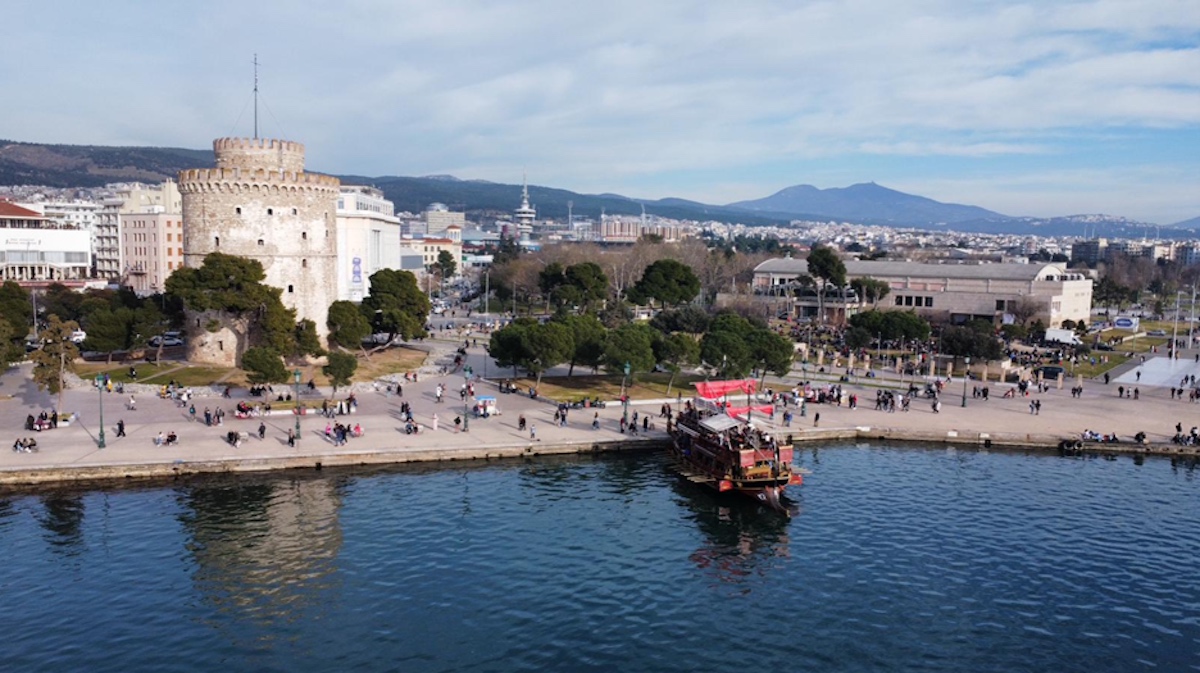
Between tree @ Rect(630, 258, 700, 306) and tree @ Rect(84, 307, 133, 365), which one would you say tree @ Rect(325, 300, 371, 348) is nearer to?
tree @ Rect(84, 307, 133, 365)

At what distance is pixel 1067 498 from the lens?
133ft

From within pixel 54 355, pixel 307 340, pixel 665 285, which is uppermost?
pixel 665 285

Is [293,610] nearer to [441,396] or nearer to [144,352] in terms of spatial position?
[441,396]

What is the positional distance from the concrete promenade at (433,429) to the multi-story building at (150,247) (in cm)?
6835

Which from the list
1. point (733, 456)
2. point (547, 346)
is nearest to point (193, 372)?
point (547, 346)

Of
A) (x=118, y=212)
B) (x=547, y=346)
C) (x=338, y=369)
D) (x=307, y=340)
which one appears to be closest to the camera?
(x=338, y=369)

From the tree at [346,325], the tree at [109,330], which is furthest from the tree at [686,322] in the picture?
the tree at [109,330]

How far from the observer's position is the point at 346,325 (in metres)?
64.0

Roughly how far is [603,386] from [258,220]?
27118 mm

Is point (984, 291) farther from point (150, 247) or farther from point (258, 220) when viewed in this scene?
point (150, 247)

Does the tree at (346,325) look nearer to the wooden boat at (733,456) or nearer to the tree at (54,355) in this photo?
the tree at (54,355)

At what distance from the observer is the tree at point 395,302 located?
68.6m

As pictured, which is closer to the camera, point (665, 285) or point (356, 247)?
point (665, 285)

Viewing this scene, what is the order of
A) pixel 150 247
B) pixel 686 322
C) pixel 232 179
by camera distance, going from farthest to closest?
pixel 150 247 < pixel 686 322 < pixel 232 179
